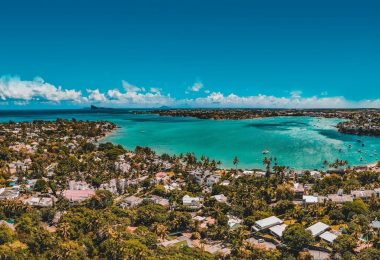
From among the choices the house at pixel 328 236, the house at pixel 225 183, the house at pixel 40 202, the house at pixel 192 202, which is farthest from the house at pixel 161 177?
the house at pixel 328 236

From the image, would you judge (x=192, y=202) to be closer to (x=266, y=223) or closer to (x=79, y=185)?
(x=266, y=223)

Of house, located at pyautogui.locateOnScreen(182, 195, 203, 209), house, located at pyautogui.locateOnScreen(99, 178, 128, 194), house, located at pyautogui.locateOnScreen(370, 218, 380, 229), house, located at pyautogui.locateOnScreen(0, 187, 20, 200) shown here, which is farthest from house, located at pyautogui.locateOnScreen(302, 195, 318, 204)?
house, located at pyautogui.locateOnScreen(0, 187, 20, 200)

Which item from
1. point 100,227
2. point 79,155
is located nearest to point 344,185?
point 100,227

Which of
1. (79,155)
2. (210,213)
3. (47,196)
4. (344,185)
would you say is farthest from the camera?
(79,155)

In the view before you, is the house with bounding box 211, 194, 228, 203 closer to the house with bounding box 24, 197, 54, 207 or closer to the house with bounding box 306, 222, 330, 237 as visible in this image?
the house with bounding box 306, 222, 330, 237

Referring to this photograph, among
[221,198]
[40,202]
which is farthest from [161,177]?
[40,202]

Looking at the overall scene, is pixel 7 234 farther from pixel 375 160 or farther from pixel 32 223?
pixel 375 160
